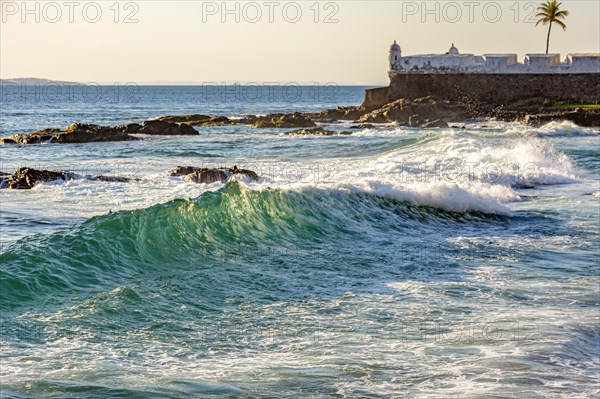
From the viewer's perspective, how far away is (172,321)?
892 cm

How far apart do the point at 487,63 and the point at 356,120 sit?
→ 7.31 m

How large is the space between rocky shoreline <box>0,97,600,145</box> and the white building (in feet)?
6.86

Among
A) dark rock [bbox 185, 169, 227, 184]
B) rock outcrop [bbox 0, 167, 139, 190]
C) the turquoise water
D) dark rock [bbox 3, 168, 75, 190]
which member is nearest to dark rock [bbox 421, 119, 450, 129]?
the turquoise water

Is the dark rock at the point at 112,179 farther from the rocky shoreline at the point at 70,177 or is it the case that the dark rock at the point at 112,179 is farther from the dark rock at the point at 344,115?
the dark rock at the point at 344,115

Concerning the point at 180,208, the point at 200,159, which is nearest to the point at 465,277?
the point at 180,208

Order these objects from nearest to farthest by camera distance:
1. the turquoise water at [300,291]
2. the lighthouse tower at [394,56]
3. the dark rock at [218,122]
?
the turquoise water at [300,291] → the dark rock at [218,122] → the lighthouse tower at [394,56]

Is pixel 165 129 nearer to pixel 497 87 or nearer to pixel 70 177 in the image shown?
pixel 497 87

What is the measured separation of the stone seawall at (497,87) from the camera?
159ft

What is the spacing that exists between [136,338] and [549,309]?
4.01m

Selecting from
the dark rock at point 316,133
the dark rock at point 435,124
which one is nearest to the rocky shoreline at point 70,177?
the dark rock at point 316,133

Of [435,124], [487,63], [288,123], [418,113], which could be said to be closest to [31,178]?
[288,123]

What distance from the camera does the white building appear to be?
48406 millimetres

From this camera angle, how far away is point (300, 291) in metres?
10.2

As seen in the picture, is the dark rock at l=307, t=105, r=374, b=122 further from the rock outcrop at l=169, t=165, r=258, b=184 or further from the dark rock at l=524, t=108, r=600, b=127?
the rock outcrop at l=169, t=165, r=258, b=184
